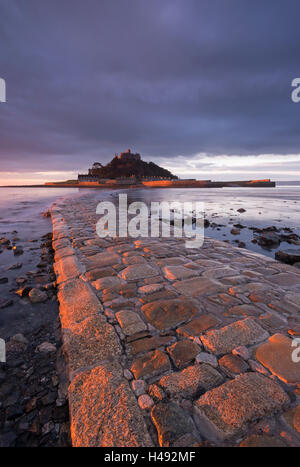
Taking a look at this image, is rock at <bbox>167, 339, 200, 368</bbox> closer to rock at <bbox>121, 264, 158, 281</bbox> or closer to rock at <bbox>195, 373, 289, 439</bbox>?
rock at <bbox>195, 373, 289, 439</bbox>

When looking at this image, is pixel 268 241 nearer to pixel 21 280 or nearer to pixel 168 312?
pixel 168 312

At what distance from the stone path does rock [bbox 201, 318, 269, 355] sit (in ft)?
0.03

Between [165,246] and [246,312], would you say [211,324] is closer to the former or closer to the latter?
[246,312]

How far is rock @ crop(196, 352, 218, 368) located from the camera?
1701 mm

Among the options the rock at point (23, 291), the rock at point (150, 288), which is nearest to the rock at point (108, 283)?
the rock at point (150, 288)

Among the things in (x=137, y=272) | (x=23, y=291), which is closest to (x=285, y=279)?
(x=137, y=272)

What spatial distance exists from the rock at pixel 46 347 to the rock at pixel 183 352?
4.37 ft

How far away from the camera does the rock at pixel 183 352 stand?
1.72m

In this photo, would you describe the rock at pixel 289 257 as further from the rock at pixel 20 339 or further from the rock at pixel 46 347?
the rock at pixel 20 339

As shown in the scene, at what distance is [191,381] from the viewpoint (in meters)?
1.53

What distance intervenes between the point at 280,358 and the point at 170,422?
3.79 feet

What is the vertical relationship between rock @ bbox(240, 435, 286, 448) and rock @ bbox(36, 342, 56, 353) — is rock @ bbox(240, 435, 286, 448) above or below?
above

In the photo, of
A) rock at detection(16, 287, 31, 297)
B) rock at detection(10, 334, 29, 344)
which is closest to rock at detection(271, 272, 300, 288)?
rock at detection(10, 334, 29, 344)
